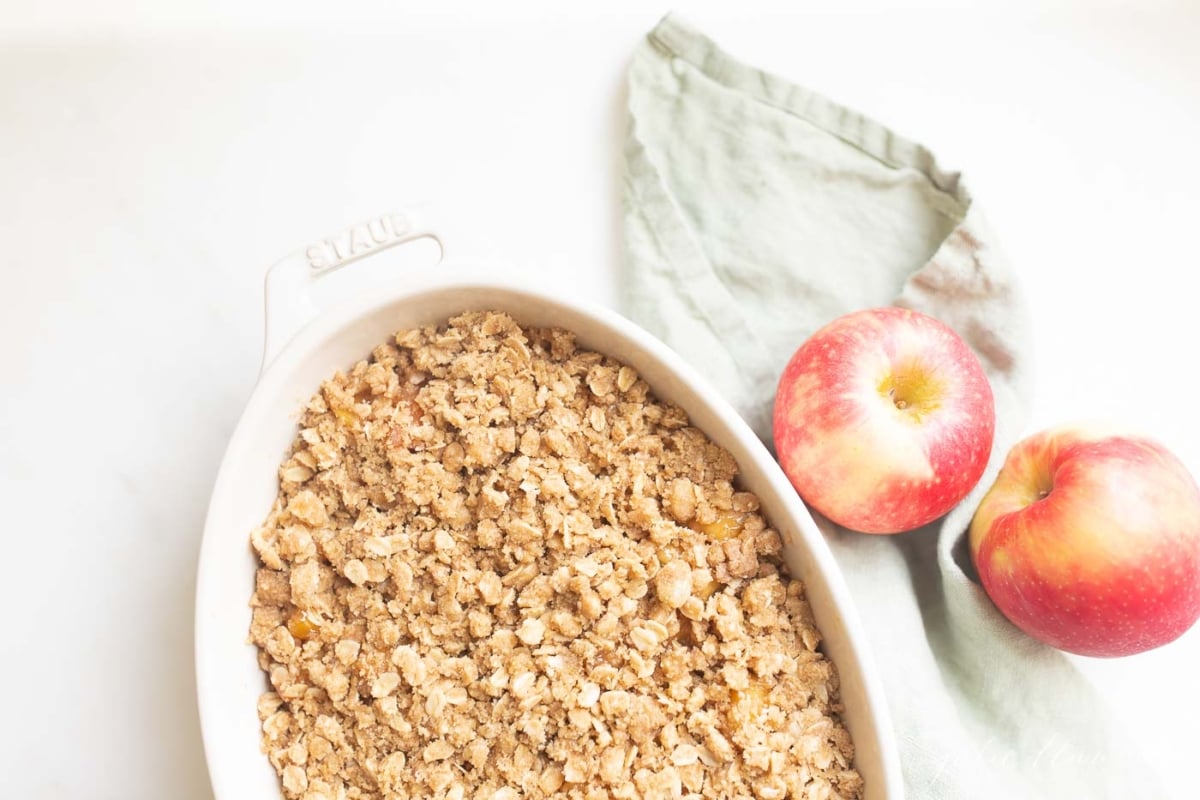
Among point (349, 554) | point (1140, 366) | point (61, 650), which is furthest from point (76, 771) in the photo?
point (1140, 366)

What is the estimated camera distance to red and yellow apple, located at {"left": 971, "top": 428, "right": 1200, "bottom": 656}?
83 centimetres

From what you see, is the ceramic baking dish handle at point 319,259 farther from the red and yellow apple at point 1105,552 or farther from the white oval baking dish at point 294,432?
the red and yellow apple at point 1105,552

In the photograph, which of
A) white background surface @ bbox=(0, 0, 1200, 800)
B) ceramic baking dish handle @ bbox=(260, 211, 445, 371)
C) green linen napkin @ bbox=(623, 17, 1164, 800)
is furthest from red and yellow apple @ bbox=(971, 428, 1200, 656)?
ceramic baking dish handle @ bbox=(260, 211, 445, 371)

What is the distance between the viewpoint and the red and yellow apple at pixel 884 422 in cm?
85

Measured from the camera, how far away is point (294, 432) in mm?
901

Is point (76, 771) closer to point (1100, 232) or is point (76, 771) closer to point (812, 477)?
point (812, 477)

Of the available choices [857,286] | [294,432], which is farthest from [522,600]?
[857,286]

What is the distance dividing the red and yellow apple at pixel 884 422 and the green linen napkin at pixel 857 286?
0.08 m

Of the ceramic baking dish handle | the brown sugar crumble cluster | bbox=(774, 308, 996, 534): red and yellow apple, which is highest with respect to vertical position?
the ceramic baking dish handle

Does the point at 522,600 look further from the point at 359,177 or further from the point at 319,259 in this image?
the point at 359,177

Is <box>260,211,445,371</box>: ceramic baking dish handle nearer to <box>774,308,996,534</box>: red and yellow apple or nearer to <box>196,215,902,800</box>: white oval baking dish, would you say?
<box>196,215,902,800</box>: white oval baking dish

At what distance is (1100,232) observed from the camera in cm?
109

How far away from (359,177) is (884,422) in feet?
2.10

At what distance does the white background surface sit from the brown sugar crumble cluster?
224 mm
